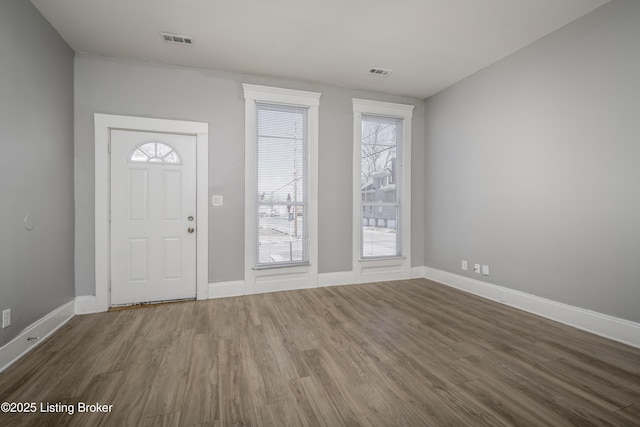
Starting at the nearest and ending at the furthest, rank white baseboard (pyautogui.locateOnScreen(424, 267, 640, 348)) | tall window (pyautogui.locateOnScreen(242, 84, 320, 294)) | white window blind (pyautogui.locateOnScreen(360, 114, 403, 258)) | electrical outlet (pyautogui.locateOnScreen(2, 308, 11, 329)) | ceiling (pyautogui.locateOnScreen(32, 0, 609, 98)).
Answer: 1. electrical outlet (pyautogui.locateOnScreen(2, 308, 11, 329))
2. white baseboard (pyautogui.locateOnScreen(424, 267, 640, 348))
3. ceiling (pyautogui.locateOnScreen(32, 0, 609, 98))
4. tall window (pyautogui.locateOnScreen(242, 84, 320, 294))
5. white window blind (pyautogui.locateOnScreen(360, 114, 403, 258))

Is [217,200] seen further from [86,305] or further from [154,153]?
[86,305]

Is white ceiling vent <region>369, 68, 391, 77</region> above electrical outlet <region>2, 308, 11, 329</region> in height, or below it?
above

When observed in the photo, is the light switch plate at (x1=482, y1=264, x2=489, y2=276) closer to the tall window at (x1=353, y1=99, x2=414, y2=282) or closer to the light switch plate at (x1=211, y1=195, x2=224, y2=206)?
the tall window at (x1=353, y1=99, x2=414, y2=282)

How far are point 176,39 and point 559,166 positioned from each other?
4.37 metres

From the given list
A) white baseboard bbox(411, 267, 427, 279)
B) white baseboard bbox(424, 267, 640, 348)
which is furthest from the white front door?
white baseboard bbox(424, 267, 640, 348)

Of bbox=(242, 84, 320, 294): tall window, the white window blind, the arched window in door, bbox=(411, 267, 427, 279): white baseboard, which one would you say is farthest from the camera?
bbox=(411, 267, 427, 279): white baseboard

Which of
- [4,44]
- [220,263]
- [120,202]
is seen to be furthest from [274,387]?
[4,44]

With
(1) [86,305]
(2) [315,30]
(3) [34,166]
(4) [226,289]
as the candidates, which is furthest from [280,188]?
(1) [86,305]

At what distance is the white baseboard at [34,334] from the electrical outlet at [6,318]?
0.14m

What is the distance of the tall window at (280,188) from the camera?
3.86 meters

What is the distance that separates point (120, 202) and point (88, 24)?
1.87 meters

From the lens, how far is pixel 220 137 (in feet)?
12.3

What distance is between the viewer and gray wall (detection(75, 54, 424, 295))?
3268mm

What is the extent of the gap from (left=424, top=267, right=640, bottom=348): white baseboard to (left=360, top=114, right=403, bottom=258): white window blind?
3.76 feet
